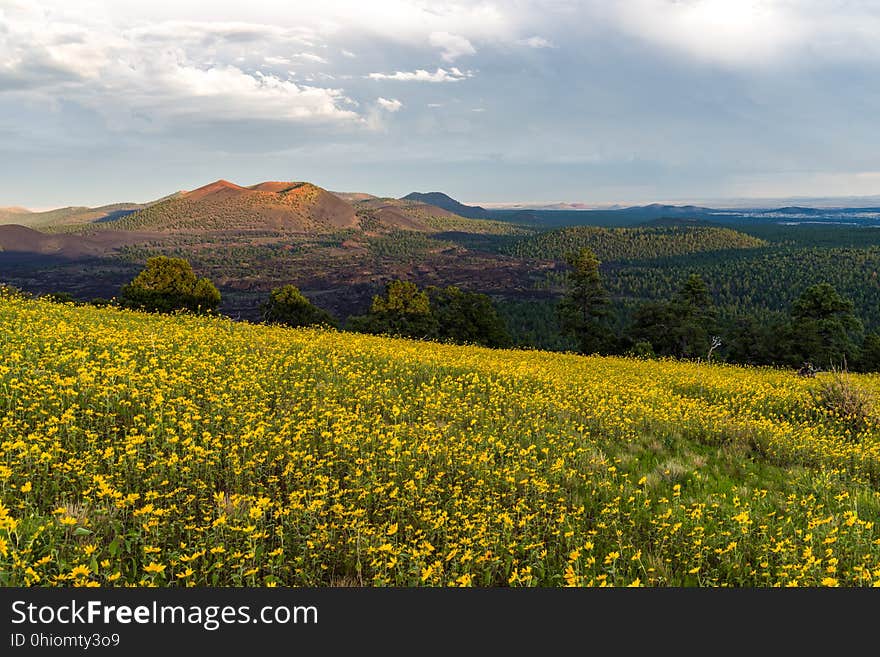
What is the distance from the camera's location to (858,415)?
1207 cm

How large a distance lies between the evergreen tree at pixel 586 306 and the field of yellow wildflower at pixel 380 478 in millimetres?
40304

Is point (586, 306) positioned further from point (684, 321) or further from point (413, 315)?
point (413, 315)

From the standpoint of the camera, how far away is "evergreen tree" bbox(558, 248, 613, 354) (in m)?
51.4

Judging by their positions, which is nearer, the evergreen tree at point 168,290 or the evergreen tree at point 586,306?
the evergreen tree at point 168,290

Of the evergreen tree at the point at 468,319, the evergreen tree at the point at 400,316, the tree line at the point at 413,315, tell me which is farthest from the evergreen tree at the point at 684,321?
the evergreen tree at the point at 400,316

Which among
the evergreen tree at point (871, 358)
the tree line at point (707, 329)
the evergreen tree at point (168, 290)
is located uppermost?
the evergreen tree at point (168, 290)

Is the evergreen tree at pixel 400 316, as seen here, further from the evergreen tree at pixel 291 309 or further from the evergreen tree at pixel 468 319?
the evergreen tree at pixel 291 309

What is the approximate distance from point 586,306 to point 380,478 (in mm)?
49588

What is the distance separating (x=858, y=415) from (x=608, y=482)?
9464mm

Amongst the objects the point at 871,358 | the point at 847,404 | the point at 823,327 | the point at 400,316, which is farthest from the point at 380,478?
the point at 871,358

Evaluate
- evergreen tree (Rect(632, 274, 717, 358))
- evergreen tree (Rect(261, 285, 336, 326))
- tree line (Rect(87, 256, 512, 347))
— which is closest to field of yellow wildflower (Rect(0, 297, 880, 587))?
tree line (Rect(87, 256, 512, 347))

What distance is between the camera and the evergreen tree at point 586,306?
51.4 meters

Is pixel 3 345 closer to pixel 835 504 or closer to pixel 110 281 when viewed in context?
pixel 835 504

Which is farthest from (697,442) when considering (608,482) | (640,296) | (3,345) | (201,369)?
(640,296)
